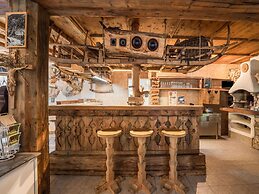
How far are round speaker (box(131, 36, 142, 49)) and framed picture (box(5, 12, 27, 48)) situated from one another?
1584mm

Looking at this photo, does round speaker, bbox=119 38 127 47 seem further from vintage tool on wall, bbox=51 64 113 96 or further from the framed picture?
vintage tool on wall, bbox=51 64 113 96

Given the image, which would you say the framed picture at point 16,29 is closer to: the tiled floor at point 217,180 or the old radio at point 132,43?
the old radio at point 132,43

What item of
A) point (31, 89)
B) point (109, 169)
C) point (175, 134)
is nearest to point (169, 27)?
point (175, 134)

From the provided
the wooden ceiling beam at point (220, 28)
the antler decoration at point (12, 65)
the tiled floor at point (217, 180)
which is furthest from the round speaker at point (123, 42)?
the tiled floor at point (217, 180)

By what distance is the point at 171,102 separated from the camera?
667cm

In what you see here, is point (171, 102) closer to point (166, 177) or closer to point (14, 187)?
point (166, 177)

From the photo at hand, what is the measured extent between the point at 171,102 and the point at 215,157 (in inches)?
113

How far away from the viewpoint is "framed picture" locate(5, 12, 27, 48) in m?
1.96

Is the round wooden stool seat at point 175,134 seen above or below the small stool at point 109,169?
above

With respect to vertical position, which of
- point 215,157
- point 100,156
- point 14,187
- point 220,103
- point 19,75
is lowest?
point 215,157

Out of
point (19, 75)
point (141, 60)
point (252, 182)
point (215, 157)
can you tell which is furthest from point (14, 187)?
point (215, 157)

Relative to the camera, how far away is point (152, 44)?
9.84ft

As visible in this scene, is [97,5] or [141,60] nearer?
[97,5]

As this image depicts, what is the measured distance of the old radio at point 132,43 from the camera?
9.38ft
